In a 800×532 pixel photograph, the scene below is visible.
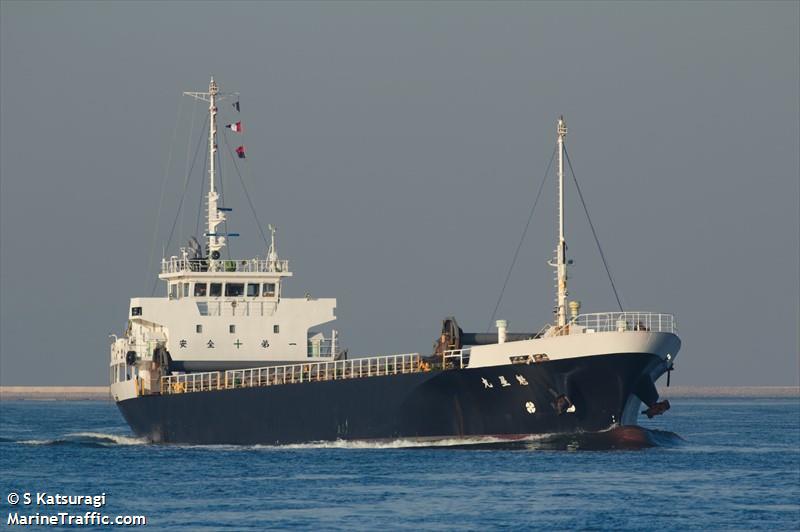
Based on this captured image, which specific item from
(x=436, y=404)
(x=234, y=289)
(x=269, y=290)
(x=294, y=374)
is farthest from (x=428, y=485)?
(x=234, y=289)

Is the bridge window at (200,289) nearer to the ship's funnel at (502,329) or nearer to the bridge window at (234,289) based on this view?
the bridge window at (234,289)

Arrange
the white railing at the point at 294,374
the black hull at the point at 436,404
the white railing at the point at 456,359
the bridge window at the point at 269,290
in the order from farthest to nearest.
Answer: the bridge window at the point at 269,290
the white railing at the point at 294,374
the white railing at the point at 456,359
the black hull at the point at 436,404

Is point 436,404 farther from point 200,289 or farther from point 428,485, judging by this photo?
point 200,289

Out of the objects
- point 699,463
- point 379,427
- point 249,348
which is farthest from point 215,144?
point 699,463

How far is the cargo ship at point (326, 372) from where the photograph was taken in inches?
2053

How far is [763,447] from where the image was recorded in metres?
59.9

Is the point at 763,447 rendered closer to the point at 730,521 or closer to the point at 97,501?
the point at 730,521

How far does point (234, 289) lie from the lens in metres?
66.7

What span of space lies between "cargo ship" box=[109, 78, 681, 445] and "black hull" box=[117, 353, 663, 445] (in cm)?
5

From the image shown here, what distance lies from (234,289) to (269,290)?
57.7 inches

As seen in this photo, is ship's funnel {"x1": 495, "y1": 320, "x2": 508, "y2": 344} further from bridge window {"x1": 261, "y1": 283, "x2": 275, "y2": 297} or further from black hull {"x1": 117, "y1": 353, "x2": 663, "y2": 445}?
bridge window {"x1": 261, "y1": 283, "x2": 275, "y2": 297}

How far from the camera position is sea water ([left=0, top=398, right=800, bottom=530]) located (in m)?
38.4

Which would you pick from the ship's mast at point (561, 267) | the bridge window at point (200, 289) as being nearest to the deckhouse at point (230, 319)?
the bridge window at point (200, 289)

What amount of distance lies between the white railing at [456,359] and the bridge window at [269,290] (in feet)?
46.2
